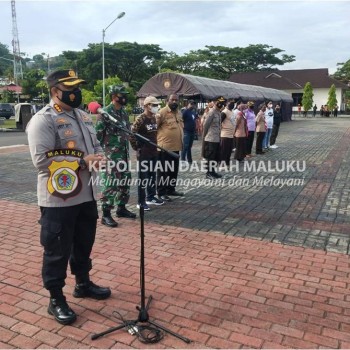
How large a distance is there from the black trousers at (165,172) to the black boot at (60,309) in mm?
3855

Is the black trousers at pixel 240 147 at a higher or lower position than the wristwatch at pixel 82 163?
lower

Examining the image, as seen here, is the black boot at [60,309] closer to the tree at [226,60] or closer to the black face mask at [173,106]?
the black face mask at [173,106]

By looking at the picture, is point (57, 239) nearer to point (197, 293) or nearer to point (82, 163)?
point (82, 163)

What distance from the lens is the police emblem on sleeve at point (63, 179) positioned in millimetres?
2909

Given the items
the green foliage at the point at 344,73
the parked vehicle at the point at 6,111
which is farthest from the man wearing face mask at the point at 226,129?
the green foliage at the point at 344,73

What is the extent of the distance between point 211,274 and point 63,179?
1844mm

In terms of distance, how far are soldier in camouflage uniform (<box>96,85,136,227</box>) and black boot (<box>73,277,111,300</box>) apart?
1943mm

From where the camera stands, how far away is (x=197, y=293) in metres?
3.49

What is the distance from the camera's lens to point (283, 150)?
47.2 ft

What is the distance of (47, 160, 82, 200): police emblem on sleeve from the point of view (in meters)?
2.91

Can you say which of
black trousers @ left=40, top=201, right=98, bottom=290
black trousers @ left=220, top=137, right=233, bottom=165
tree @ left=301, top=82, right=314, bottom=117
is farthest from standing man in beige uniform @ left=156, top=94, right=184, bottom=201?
tree @ left=301, top=82, right=314, bottom=117

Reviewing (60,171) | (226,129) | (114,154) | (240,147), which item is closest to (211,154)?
(226,129)

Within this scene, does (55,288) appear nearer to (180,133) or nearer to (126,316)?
(126,316)

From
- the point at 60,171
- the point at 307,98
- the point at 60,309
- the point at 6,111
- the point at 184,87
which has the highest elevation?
the point at 307,98
